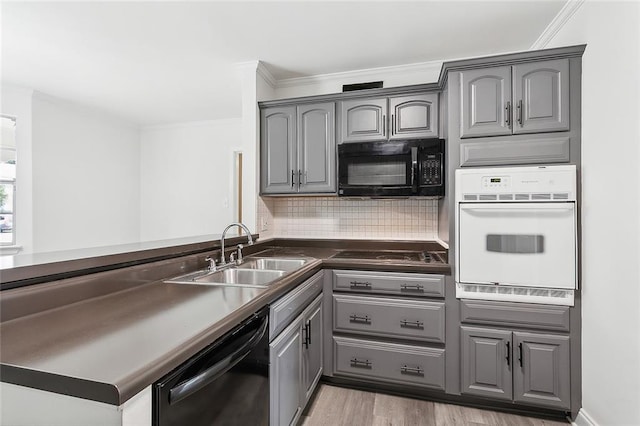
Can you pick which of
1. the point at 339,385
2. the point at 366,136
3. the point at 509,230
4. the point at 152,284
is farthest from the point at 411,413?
the point at 366,136

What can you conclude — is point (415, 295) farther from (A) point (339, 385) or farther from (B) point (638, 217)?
(B) point (638, 217)

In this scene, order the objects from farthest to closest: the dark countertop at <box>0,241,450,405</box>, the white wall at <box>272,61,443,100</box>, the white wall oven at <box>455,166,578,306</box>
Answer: the white wall at <box>272,61,443,100</box>, the white wall oven at <box>455,166,578,306</box>, the dark countertop at <box>0,241,450,405</box>

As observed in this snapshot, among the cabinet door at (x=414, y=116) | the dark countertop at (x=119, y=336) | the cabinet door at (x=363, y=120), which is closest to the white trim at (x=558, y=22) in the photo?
Result: the cabinet door at (x=414, y=116)

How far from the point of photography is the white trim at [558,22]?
1.83 meters

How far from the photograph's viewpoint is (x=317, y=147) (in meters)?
2.60

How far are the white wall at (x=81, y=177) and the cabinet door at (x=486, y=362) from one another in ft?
15.6

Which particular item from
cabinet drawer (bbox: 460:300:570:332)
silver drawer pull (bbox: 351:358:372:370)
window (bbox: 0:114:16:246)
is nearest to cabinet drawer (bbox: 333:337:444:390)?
silver drawer pull (bbox: 351:358:372:370)

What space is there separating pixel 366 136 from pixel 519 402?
6.77ft

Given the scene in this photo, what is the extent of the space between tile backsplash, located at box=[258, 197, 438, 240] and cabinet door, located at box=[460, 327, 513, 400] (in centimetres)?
99

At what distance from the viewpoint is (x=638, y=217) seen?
1.31m

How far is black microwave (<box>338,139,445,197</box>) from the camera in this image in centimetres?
221

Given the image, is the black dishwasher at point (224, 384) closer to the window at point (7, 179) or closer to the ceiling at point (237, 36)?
the ceiling at point (237, 36)

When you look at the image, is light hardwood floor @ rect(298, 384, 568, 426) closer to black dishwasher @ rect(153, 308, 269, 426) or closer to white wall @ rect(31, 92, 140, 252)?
black dishwasher @ rect(153, 308, 269, 426)

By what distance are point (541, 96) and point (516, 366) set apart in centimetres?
165
